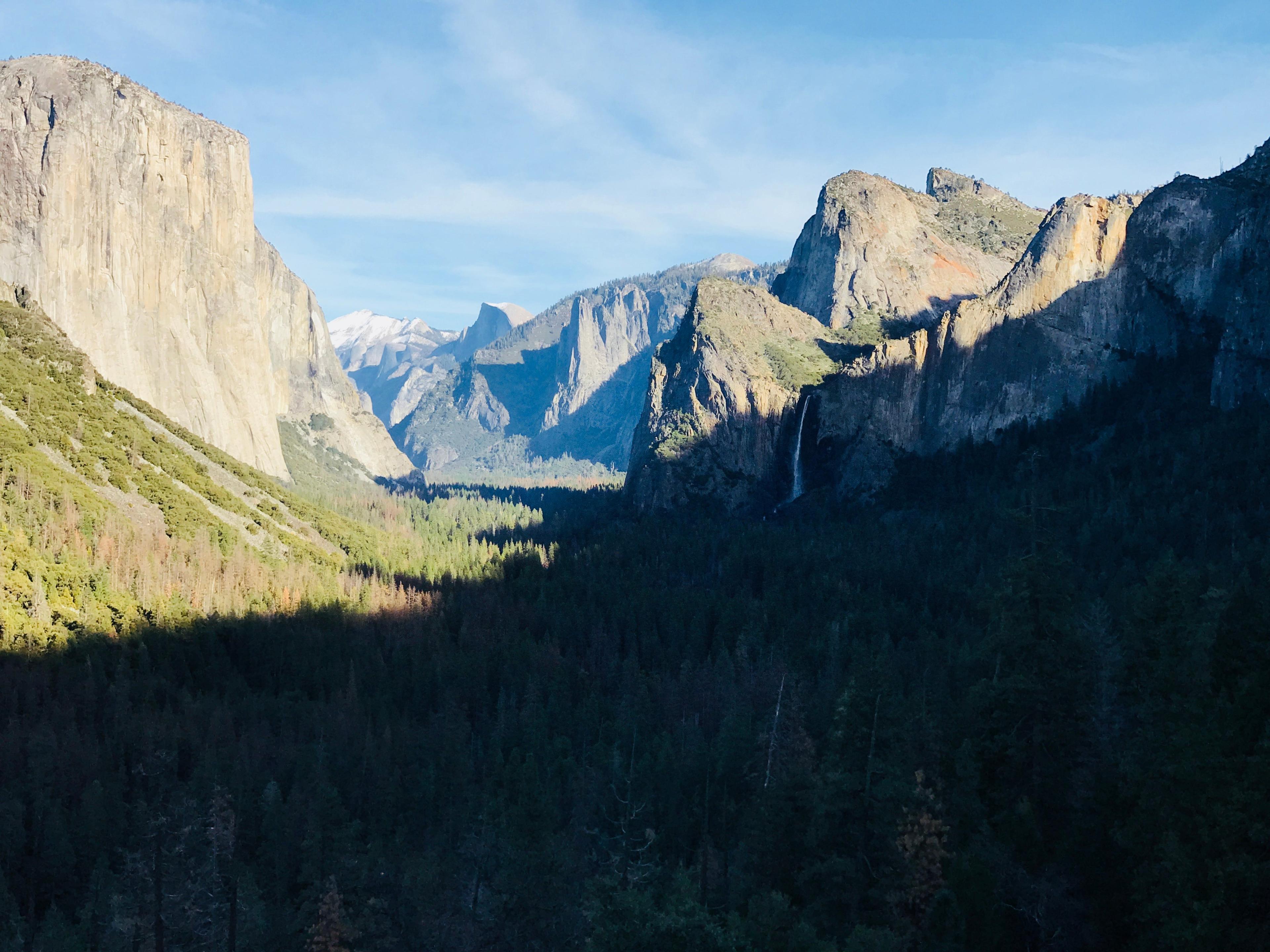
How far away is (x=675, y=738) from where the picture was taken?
7062 centimetres

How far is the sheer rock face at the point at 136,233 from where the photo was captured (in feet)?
467

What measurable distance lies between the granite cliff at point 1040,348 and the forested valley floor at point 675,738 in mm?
20098

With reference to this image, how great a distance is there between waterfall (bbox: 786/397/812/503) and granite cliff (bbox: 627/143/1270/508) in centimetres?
83

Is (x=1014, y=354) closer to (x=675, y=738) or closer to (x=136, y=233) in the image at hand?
(x=675, y=738)

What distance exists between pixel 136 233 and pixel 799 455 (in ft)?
405

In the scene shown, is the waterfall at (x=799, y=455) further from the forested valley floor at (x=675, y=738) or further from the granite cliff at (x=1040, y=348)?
the forested valley floor at (x=675, y=738)

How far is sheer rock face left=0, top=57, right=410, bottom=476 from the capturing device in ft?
Answer: 467

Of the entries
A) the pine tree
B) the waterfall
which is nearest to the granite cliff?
the waterfall

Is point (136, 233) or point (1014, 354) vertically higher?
point (136, 233)

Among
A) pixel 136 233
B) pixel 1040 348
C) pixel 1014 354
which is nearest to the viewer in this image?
pixel 1040 348

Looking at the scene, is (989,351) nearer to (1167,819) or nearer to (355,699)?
(355,699)

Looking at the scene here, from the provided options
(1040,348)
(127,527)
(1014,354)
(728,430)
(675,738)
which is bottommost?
(675,738)

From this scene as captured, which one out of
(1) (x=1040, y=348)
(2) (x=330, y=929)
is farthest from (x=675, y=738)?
(1) (x=1040, y=348)

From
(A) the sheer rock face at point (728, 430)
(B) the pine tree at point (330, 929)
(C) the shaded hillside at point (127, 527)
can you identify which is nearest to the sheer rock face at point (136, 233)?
(C) the shaded hillside at point (127, 527)
